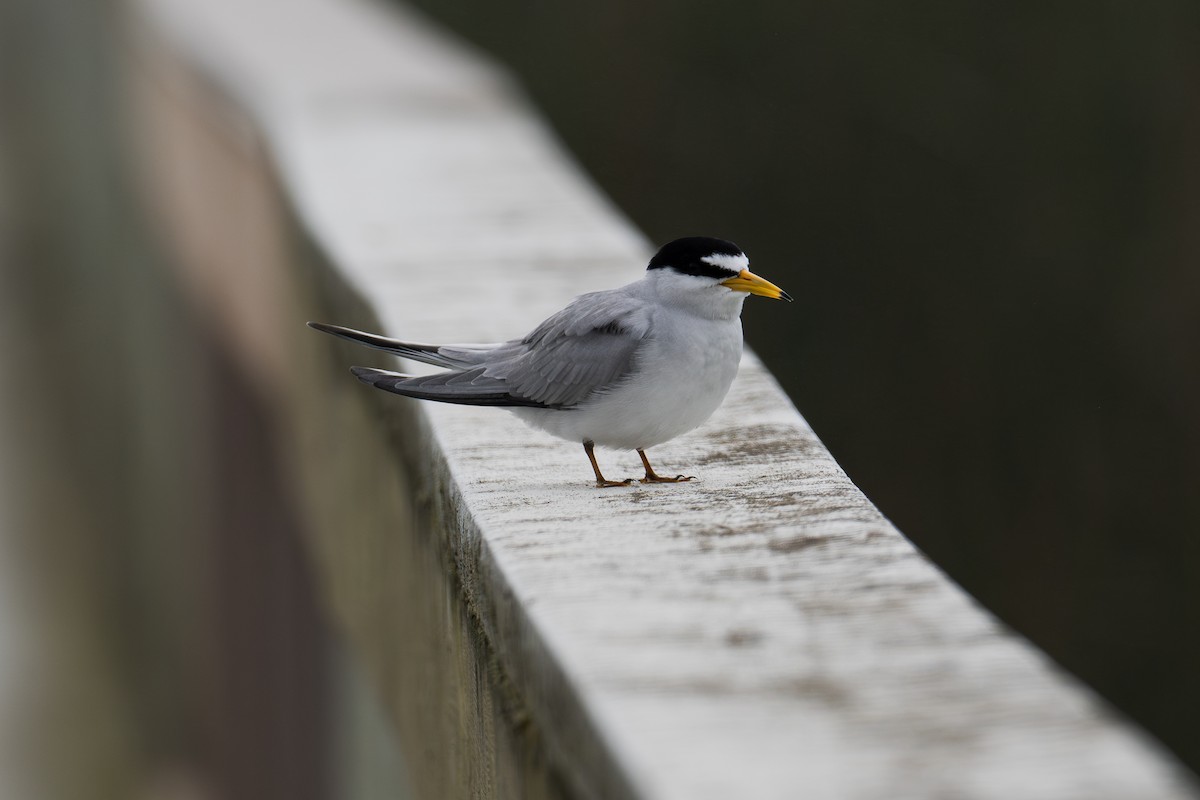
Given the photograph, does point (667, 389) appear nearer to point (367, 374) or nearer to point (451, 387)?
point (451, 387)

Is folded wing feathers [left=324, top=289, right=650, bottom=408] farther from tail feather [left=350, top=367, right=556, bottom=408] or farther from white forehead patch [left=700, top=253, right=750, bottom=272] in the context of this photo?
white forehead patch [left=700, top=253, right=750, bottom=272]

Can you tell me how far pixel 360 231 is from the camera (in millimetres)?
5523

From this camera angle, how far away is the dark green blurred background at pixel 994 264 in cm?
677

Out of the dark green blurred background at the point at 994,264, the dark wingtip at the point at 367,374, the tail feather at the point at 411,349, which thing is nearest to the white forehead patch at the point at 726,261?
the tail feather at the point at 411,349

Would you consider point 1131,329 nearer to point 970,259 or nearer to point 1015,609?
point 970,259

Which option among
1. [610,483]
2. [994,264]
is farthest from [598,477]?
[994,264]

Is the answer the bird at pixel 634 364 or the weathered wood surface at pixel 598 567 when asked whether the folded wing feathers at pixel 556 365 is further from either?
the weathered wood surface at pixel 598 567

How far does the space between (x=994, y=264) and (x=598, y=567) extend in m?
4.98

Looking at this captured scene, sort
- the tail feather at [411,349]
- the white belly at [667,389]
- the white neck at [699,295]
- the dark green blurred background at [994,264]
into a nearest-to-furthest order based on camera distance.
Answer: the white belly at [667,389]
the white neck at [699,295]
the tail feather at [411,349]
the dark green blurred background at [994,264]

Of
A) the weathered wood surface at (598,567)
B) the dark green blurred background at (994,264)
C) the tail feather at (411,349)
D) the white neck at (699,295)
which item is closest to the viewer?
the weathered wood surface at (598,567)

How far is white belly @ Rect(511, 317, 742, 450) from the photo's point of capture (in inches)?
125

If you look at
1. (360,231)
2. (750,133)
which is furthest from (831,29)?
(360,231)

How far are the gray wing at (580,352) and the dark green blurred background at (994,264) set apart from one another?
406cm

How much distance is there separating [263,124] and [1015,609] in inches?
158
